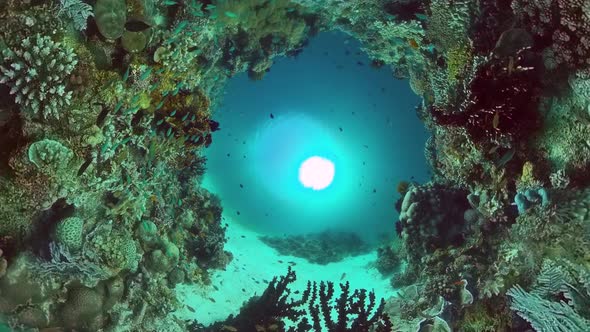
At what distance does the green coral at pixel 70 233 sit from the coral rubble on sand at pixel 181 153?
2cm

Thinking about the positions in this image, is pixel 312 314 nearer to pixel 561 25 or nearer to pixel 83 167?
pixel 83 167

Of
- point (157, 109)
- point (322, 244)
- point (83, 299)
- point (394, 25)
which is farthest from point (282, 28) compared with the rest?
point (322, 244)

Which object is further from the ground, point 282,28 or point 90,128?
point 282,28

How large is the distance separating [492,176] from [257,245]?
519 inches

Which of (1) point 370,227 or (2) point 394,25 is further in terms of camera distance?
(1) point 370,227

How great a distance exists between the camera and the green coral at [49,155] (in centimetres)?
510

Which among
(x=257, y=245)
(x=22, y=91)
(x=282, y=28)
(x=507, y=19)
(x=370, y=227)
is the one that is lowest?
(x=22, y=91)

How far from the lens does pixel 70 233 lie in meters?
5.66

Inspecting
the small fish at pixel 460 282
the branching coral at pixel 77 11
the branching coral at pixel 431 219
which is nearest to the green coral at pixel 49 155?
the branching coral at pixel 77 11

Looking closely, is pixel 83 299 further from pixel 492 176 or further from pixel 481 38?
pixel 481 38

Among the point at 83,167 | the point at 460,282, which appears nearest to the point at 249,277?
the point at 460,282

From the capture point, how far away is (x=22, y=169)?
5.12 m

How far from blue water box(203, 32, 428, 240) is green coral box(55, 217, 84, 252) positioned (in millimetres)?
19045

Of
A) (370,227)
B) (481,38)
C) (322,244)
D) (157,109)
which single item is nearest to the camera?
(481,38)
